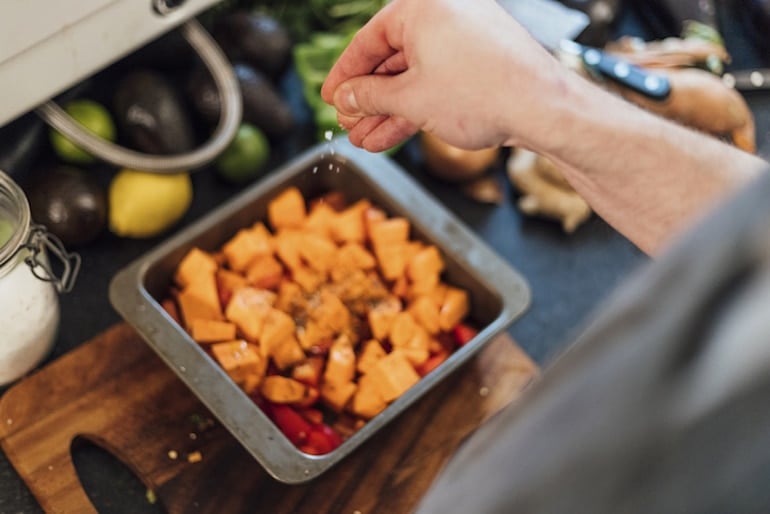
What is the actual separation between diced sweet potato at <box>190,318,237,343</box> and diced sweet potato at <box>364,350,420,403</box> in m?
0.16

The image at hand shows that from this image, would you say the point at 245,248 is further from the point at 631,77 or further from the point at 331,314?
the point at 631,77

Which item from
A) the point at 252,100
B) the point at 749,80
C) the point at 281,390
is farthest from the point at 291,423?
the point at 749,80

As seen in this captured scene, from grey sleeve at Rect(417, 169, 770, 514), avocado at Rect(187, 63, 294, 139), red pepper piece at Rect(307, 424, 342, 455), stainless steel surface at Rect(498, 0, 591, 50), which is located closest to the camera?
grey sleeve at Rect(417, 169, 770, 514)

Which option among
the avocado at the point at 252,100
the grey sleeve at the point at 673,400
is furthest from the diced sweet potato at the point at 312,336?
the grey sleeve at the point at 673,400

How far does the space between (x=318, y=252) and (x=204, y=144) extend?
0.24 meters

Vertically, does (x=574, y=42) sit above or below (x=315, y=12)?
below

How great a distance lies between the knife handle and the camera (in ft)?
3.64

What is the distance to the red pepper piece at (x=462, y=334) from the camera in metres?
0.98

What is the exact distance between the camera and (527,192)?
3.89 feet

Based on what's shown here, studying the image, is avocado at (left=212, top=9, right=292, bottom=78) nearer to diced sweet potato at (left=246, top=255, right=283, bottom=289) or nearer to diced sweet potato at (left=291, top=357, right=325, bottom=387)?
diced sweet potato at (left=246, top=255, right=283, bottom=289)

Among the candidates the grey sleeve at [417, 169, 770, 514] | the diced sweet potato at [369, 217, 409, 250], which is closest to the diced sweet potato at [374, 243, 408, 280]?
the diced sweet potato at [369, 217, 409, 250]

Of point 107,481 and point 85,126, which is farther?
point 85,126

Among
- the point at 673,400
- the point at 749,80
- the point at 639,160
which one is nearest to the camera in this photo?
the point at 673,400

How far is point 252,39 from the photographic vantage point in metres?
1.18
